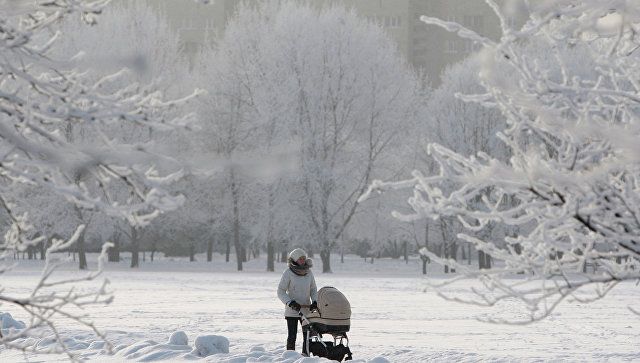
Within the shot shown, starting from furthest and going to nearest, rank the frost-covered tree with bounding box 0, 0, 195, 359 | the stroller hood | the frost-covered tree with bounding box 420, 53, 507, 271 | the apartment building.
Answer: the apartment building, the frost-covered tree with bounding box 420, 53, 507, 271, the stroller hood, the frost-covered tree with bounding box 0, 0, 195, 359

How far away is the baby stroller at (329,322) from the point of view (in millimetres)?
9125

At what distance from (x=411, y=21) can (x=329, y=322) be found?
83526 mm

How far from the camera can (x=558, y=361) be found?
10.5m

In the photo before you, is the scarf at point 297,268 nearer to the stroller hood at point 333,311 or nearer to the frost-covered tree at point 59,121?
the stroller hood at point 333,311

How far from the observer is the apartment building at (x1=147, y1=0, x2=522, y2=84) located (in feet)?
285

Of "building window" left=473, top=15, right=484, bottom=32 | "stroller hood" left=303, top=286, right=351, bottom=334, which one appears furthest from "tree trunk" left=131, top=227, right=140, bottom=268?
"building window" left=473, top=15, right=484, bottom=32

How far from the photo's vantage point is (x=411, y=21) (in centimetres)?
8962

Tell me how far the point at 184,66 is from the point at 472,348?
116ft

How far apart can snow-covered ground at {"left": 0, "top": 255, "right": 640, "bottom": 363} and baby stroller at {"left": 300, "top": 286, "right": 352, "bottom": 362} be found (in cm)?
32

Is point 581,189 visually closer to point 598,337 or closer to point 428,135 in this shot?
point 598,337

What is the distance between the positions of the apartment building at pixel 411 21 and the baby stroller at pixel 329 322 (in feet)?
250

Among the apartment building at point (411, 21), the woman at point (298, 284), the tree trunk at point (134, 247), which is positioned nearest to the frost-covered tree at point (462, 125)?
the tree trunk at point (134, 247)

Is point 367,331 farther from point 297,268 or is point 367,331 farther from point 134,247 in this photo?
point 134,247

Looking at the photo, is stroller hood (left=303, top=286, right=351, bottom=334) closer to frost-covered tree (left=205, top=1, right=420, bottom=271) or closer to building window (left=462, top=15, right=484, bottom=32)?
frost-covered tree (left=205, top=1, right=420, bottom=271)
